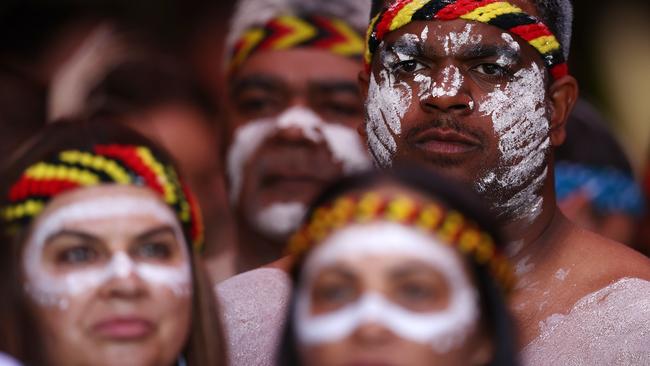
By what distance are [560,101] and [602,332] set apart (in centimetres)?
83

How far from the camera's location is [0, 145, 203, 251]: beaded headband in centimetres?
455

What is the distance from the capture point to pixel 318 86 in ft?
21.9

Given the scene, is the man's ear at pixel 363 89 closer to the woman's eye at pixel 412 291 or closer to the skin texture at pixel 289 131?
the skin texture at pixel 289 131

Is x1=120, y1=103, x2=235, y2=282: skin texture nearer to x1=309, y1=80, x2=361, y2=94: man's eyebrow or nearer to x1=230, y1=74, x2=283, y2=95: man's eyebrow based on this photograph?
x1=230, y1=74, x2=283, y2=95: man's eyebrow

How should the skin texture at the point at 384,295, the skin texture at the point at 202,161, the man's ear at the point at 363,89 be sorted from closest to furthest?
1. the skin texture at the point at 384,295
2. the man's ear at the point at 363,89
3. the skin texture at the point at 202,161

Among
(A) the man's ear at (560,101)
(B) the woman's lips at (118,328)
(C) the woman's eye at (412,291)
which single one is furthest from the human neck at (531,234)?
(B) the woman's lips at (118,328)

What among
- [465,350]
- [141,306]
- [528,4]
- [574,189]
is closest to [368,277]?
[465,350]

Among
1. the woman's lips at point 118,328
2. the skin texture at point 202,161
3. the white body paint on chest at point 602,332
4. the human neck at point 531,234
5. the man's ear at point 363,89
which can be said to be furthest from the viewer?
the skin texture at point 202,161

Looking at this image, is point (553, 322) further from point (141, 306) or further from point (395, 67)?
point (141, 306)

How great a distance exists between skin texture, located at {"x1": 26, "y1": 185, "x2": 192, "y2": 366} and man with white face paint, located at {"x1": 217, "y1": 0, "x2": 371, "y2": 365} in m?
2.13

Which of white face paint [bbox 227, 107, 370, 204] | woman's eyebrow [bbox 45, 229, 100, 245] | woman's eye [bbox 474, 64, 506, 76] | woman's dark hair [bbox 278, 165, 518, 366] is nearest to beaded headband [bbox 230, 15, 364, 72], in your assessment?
white face paint [bbox 227, 107, 370, 204]

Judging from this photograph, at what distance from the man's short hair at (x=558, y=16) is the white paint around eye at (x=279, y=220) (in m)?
1.46

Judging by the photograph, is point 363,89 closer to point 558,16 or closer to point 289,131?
point 558,16

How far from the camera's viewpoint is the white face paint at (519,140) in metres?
5.18
